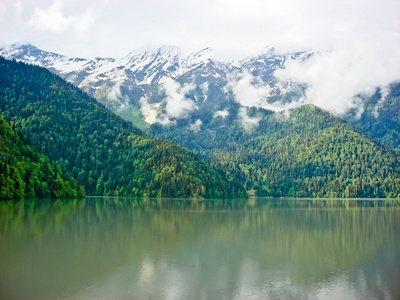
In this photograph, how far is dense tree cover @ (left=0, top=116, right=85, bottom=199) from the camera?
121188mm

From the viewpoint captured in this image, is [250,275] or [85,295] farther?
[250,275]

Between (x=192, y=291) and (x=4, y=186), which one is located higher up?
(x=4, y=186)

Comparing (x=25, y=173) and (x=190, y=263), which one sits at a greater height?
(x=25, y=173)

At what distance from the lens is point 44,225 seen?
6269 centimetres

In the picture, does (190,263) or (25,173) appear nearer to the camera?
(190,263)

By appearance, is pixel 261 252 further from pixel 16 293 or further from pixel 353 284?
pixel 16 293

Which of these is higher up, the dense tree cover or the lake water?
the dense tree cover

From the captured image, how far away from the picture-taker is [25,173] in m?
133

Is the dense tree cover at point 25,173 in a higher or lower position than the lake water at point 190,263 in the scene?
higher

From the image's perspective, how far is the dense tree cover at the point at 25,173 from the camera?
121 metres

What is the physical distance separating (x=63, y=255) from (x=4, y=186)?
85.8 meters

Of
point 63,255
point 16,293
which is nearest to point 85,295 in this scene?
point 16,293

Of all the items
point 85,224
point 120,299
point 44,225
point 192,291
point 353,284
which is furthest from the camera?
point 85,224

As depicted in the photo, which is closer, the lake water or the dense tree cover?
the lake water
